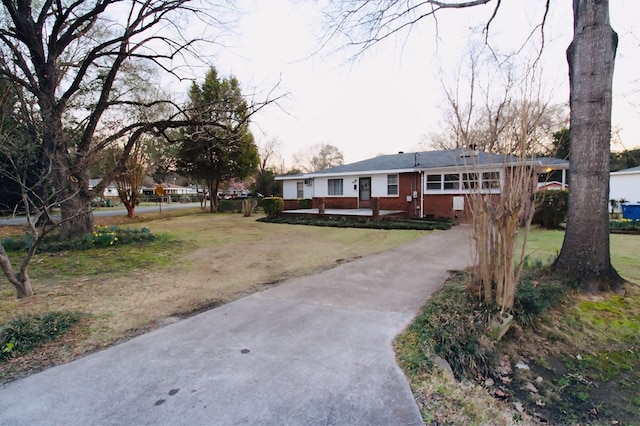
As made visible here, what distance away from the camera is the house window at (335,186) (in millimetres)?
18469

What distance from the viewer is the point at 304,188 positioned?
817 inches

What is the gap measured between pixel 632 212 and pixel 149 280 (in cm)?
1755

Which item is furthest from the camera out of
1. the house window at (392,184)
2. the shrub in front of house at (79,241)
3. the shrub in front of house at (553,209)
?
the house window at (392,184)

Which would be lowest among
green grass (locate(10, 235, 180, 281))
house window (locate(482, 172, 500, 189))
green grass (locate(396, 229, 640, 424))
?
green grass (locate(396, 229, 640, 424))

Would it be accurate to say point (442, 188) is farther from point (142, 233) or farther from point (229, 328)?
point (229, 328)

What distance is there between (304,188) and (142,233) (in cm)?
1295

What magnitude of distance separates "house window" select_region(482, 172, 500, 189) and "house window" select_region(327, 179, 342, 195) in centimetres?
1470

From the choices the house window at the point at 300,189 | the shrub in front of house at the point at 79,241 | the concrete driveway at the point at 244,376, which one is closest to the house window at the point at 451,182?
the house window at the point at 300,189

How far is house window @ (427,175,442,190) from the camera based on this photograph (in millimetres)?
14836

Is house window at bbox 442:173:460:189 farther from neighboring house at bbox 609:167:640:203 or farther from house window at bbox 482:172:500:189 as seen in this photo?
neighboring house at bbox 609:167:640:203

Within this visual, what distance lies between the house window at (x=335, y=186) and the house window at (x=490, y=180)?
1470 centimetres

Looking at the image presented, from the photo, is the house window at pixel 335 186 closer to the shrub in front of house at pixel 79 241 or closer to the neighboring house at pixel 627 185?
the shrub in front of house at pixel 79 241

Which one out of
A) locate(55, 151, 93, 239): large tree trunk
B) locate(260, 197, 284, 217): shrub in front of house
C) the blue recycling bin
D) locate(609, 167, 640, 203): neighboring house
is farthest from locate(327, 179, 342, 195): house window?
locate(609, 167, 640, 203): neighboring house

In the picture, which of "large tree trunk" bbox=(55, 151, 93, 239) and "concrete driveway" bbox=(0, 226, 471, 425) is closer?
"concrete driveway" bbox=(0, 226, 471, 425)
